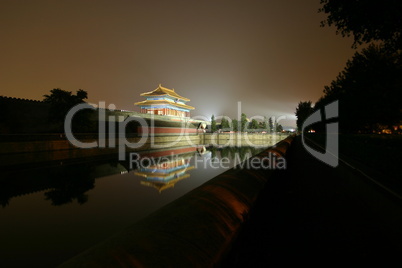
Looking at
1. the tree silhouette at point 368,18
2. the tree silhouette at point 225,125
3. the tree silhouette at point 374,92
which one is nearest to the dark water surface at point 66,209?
the tree silhouette at point 368,18

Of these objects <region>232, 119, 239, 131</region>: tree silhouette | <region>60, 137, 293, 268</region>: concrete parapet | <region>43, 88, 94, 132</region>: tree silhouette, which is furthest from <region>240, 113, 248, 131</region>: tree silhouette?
<region>60, 137, 293, 268</region>: concrete parapet

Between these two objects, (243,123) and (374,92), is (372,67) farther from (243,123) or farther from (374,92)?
(243,123)

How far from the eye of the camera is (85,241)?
529 centimetres

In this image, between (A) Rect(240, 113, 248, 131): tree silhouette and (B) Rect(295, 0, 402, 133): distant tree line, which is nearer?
(B) Rect(295, 0, 402, 133): distant tree line

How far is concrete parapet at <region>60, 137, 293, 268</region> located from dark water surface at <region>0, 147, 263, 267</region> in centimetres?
388

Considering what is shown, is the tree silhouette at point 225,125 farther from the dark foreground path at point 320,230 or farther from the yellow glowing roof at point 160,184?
the dark foreground path at point 320,230

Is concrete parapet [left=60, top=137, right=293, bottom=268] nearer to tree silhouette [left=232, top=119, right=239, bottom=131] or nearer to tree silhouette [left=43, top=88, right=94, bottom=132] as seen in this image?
tree silhouette [left=43, top=88, right=94, bottom=132]

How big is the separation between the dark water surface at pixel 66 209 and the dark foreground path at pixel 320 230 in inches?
142

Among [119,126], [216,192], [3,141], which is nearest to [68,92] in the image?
[3,141]

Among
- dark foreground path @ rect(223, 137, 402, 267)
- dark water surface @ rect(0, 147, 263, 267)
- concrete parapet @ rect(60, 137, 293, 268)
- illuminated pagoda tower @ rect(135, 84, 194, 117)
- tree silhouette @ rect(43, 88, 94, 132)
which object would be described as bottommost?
dark water surface @ rect(0, 147, 263, 267)

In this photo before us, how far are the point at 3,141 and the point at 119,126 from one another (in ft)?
86.0

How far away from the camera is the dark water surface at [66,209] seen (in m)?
4.92

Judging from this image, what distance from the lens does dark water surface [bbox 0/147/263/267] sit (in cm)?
492

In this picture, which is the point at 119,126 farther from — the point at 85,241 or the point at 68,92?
the point at 85,241
